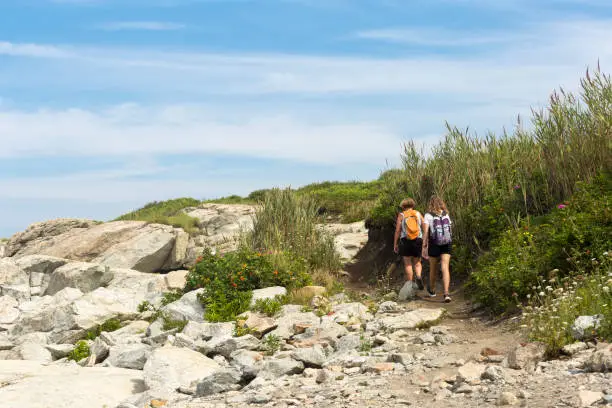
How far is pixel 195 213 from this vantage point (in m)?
25.8

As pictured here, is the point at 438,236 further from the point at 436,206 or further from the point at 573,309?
the point at 573,309

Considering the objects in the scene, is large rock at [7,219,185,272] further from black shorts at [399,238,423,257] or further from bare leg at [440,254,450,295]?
bare leg at [440,254,450,295]

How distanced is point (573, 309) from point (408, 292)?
5.09 m

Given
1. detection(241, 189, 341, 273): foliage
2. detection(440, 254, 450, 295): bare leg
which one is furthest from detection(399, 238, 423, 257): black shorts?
detection(241, 189, 341, 273): foliage

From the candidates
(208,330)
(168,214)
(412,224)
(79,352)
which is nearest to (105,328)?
(79,352)

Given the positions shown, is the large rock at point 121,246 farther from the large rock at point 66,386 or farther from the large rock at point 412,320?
the large rock at point 412,320

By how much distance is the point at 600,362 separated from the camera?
6.54m

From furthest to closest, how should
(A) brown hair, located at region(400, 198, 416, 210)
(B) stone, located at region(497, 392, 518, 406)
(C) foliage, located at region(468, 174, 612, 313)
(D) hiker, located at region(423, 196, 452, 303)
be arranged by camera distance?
(A) brown hair, located at region(400, 198, 416, 210) < (D) hiker, located at region(423, 196, 452, 303) < (C) foliage, located at region(468, 174, 612, 313) < (B) stone, located at region(497, 392, 518, 406)

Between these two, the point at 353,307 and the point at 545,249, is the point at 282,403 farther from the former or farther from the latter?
the point at 545,249

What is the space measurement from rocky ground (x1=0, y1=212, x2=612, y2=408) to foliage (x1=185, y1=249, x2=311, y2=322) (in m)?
0.37

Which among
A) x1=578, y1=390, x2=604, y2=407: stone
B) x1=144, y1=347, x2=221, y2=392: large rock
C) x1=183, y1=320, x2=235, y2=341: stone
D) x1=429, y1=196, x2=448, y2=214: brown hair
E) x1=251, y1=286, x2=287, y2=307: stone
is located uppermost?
x1=429, y1=196, x2=448, y2=214: brown hair

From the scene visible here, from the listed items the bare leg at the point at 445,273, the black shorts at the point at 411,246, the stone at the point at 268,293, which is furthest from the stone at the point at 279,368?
the black shorts at the point at 411,246

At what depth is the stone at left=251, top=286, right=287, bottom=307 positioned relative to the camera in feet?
42.8

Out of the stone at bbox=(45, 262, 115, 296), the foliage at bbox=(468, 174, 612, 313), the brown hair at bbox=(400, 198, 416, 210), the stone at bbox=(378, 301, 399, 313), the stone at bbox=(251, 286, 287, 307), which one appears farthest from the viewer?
the stone at bbox=(45, 262, 115, 296)
